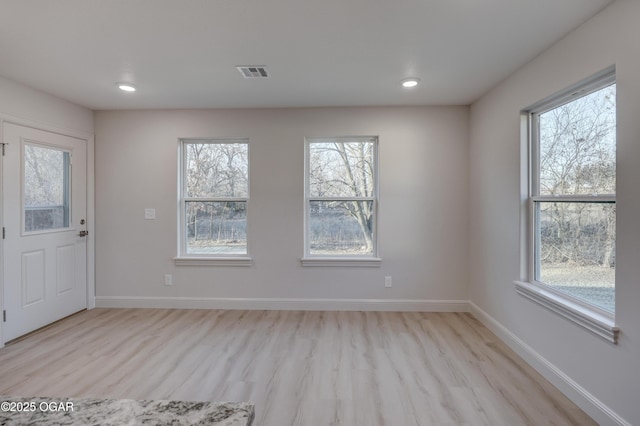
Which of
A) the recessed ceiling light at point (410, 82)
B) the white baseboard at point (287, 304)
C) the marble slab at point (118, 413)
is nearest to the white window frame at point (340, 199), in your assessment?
the white baseboard at point (287, 304)

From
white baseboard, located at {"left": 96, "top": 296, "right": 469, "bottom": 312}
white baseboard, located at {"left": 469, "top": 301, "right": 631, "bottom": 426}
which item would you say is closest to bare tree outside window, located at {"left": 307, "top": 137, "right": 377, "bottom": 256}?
white baseboard, located at {"left": 96, "top": 296, "right": 469, "bottom": 312}

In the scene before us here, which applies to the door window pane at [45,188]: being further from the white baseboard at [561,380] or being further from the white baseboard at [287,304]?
the white baseboard at [561,380]

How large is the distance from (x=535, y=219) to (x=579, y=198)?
0.54m

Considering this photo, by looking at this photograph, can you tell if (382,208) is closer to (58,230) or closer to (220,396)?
(220,396)

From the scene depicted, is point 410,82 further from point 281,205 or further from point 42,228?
point 42,228

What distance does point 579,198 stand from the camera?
2.22 m

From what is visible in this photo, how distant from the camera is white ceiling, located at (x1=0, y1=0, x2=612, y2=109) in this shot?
1.93 meters

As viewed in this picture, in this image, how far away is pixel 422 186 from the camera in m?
3.83

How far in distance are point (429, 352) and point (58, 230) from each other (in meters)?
4.05

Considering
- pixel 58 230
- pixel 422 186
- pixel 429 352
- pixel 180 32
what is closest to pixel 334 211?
pixel 422 186

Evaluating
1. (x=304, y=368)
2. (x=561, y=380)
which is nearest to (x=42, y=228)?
(x=304, y=368)

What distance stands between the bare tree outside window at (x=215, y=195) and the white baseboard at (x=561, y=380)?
2.94 metres

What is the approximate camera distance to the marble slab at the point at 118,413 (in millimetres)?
624

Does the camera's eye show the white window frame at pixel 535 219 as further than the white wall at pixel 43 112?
No
